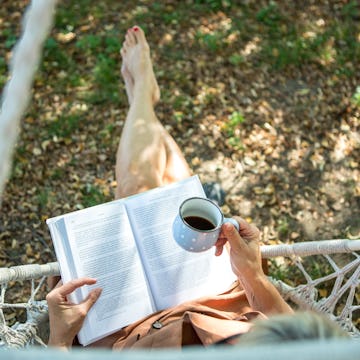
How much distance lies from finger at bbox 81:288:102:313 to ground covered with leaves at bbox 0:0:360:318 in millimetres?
708

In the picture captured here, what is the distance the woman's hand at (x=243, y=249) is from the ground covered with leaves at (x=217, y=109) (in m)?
0.78

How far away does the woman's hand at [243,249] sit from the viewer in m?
1.36

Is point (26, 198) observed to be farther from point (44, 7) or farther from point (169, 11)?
point (44, 7)

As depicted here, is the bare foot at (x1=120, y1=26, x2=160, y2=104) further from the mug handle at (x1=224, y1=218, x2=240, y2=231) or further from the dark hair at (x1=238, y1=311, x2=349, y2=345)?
the dark hair at (x1=238, y1=311, x2=349, y2=345)

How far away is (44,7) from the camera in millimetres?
599

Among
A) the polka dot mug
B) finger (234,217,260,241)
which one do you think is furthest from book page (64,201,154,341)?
finger (234,217,260,241)

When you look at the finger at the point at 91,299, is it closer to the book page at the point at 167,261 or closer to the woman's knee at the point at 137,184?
the book page at the point at 167,261

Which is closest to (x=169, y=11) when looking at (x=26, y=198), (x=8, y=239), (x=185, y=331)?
(x=26, y=198)

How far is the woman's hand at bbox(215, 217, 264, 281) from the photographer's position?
4.45ft

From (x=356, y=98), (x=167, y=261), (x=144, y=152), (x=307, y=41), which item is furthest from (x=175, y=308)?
(x=307, y=41)

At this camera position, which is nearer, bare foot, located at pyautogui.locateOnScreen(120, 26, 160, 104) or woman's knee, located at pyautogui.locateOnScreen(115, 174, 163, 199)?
woman's knee, located at pyautogui.locateOnScreen(115, 174, 163, 199)

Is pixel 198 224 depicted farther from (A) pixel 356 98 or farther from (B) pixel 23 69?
(A) pixel 356 98

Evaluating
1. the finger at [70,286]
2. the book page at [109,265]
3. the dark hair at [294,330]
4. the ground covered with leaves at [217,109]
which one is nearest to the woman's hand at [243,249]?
the book page at [109,265]

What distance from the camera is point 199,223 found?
4.49 feet
